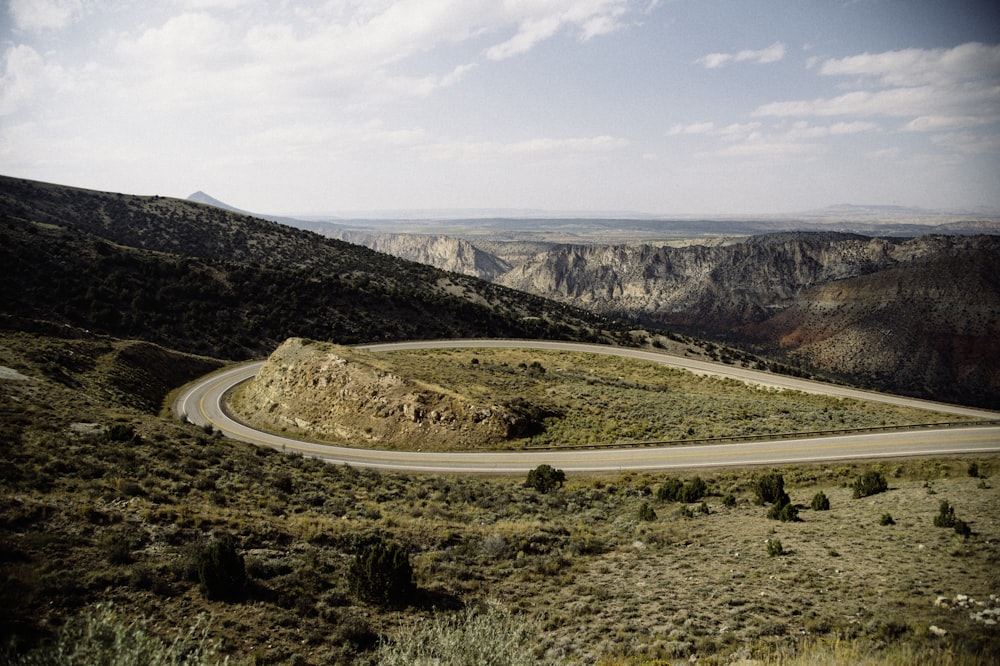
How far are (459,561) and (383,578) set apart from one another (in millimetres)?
3367

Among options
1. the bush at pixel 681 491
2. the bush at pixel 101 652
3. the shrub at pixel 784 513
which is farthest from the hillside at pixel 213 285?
the shrub at pixel 784 513

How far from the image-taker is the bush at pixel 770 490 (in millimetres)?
20312

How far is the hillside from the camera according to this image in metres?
53.8

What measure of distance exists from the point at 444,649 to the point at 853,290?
184 m

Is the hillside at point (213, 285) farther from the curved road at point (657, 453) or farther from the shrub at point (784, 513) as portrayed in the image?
the shrub at point (784, 513)

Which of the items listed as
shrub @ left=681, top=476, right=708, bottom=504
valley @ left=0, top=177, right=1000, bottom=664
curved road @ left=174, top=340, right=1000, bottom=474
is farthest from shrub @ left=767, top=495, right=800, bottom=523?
curved road @ left=174, top=340, right=1000, bottom=474

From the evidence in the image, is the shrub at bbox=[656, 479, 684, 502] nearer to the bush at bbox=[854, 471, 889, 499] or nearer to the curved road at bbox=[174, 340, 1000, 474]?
the curved road at bbox=[174, 340, 1000, 474]

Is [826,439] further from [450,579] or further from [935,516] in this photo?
[450,579]

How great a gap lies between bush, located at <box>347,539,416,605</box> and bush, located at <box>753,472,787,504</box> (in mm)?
16651

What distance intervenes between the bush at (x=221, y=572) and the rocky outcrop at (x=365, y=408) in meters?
21.6

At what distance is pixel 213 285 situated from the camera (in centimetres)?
6444

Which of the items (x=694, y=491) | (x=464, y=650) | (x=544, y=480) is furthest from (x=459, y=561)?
(x=694, y=491)

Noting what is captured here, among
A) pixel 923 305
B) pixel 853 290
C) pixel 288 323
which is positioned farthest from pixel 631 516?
pixel 853 290

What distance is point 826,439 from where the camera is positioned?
31.1 metres
